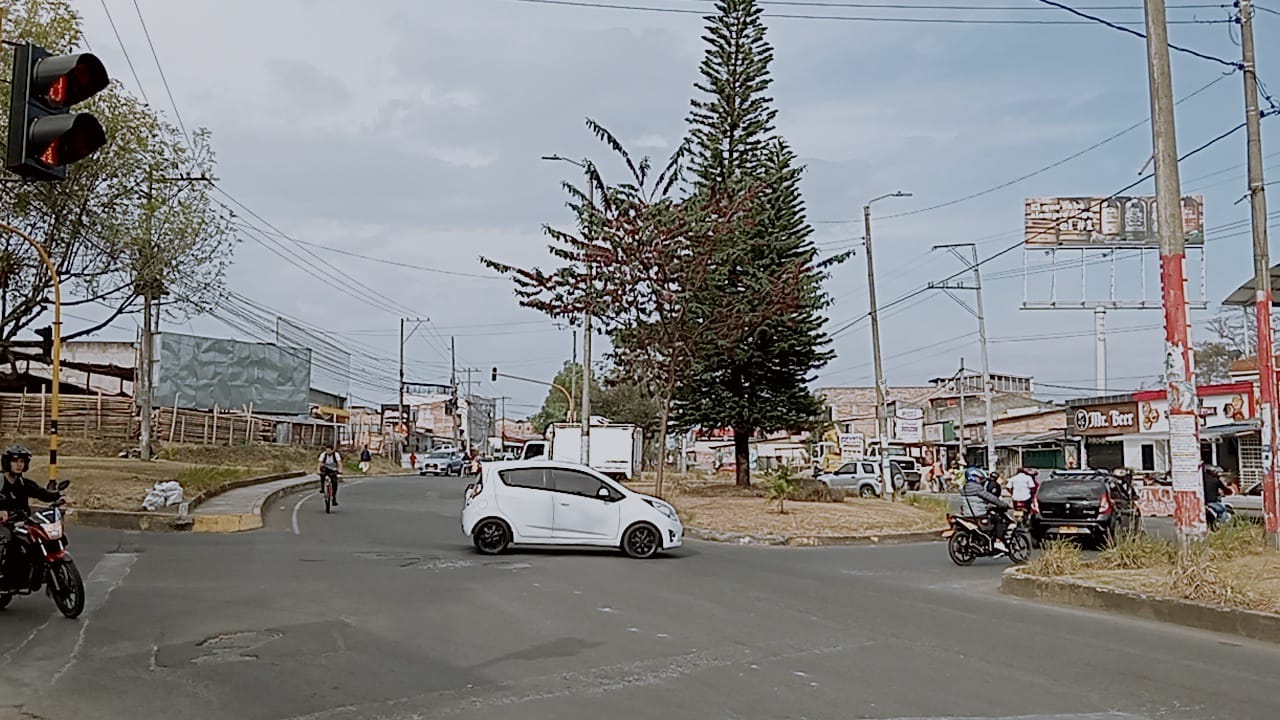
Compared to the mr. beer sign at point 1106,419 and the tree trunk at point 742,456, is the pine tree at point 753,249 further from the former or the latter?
the mr. beer sign at point 1106,419

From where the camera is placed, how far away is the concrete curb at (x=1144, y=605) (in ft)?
38.7

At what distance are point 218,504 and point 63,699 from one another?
18986 millimetres

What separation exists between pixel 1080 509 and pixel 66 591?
59.2ft

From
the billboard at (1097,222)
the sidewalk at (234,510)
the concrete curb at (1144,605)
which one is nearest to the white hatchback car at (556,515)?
the concrete curb at (1144,605)

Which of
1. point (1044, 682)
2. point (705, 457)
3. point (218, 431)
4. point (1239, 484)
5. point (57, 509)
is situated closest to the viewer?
point (1044, 682)

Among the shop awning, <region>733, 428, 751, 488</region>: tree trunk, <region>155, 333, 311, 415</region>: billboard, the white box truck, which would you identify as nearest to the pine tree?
<region>733, 428, 751, 488</region>: tree trunk

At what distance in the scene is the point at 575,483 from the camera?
19328 millimetres

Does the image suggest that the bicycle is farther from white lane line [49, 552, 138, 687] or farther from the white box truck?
the white box truck

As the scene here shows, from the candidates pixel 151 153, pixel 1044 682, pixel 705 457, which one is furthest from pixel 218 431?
pixel 705 457

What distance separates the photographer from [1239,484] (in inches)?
1812

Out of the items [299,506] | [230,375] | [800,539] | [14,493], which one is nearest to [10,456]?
[14,493]

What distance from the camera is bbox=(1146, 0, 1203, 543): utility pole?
15.0 metres

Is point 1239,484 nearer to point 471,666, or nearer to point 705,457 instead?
point 471,666

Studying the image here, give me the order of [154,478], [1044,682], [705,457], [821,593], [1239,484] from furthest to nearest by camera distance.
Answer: [705,457], [1239,484], [154,478], [821,593], [1044,682]
